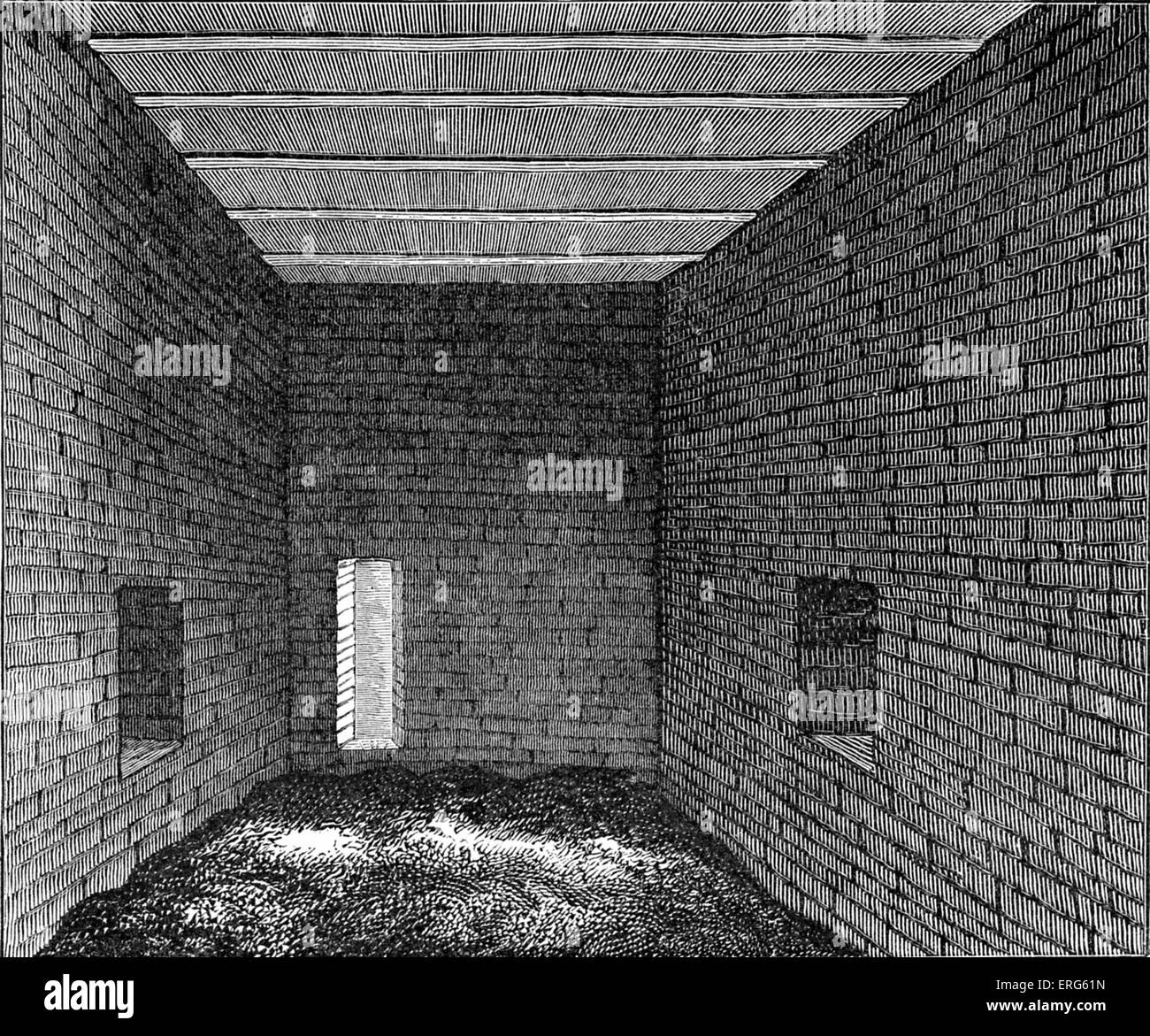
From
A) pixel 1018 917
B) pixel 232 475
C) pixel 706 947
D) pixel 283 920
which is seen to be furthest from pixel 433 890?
pixel 232 475

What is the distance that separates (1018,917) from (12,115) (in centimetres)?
366

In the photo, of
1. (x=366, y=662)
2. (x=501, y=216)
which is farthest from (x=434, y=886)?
(x=501, y=216)

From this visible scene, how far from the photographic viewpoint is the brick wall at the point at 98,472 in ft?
9.58

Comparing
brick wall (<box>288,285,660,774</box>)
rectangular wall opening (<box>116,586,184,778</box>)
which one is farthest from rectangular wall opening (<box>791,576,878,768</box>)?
rectangular wall opening (<box>116,586,184,778</box>)

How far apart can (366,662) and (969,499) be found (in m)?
4.26

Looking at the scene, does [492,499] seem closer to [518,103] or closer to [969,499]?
[518,103]

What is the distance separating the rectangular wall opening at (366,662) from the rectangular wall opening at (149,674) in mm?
1757

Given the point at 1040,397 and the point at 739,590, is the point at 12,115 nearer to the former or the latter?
the point at 1040,397

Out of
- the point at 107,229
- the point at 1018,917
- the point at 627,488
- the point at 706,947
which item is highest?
the point at 107,229

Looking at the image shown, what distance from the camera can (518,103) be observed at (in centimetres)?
382

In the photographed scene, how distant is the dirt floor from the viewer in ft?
10.4

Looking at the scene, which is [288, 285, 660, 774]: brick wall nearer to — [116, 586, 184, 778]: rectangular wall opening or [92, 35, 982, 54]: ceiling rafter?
[116, 586, 184, 778]: rectangular wall opening

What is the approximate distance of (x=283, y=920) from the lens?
3338mm

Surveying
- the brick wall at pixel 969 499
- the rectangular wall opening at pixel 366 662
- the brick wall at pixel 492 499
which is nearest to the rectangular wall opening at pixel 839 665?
the brick wall at pixel 969 499
